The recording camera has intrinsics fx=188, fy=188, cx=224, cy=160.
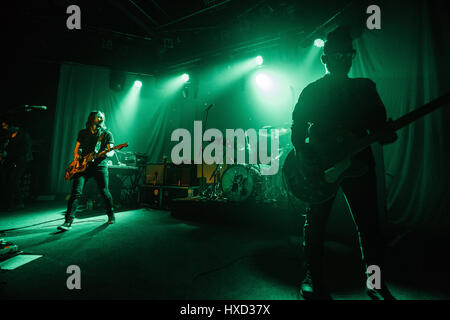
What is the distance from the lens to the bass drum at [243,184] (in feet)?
13.0

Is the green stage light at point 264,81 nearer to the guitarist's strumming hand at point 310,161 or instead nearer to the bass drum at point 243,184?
the bass drum at point 243,184

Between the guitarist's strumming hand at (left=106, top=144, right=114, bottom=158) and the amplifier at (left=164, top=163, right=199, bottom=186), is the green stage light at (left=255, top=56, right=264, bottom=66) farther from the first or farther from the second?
the guitarist's strumming hand at (left=106, top=144, right=114, bottom=158)

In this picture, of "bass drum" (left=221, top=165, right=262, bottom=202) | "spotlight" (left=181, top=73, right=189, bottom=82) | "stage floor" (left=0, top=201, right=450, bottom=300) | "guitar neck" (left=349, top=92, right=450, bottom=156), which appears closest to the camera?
"guitar neck" (left=349, top=92, right=450, bottom=156)

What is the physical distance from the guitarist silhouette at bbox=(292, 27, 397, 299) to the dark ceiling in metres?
3.97

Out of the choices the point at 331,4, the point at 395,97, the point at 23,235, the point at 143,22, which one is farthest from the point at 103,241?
the point at 143,22

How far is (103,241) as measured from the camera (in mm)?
2697

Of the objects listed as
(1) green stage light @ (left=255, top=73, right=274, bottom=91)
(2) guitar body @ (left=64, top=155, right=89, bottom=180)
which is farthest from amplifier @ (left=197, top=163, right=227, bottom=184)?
(1) green stage light @ (left=255, top=73, right=274, bottom=91)

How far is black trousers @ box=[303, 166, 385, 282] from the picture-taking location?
1.36 metres

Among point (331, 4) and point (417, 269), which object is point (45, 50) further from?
point (417, 269)

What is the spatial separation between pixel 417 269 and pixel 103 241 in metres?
3.79

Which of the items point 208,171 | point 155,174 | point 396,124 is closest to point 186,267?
point 396,124

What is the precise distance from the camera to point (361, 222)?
139 centimetres

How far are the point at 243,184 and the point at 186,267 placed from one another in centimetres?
233

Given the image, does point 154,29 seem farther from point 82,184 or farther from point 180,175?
point 82,184
